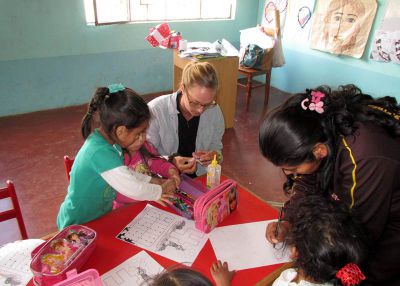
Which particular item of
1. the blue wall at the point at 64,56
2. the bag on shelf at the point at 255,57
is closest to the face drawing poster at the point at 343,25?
the bag on shelf at the point at 255,57

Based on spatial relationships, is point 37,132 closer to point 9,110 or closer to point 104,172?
point 9,110

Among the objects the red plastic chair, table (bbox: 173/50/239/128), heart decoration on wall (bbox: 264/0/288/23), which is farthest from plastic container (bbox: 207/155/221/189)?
heart decoration on wall (bbox: 264/0/288/23)

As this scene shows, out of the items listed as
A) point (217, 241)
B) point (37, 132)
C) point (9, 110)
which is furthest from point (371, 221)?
point (9, 110)

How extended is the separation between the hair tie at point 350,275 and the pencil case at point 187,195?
0.64 metres

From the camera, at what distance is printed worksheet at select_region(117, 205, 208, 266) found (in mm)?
1291

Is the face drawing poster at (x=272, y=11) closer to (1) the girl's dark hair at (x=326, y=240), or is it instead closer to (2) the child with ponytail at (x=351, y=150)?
(2) the child with ponytail at (x=351, y=150)

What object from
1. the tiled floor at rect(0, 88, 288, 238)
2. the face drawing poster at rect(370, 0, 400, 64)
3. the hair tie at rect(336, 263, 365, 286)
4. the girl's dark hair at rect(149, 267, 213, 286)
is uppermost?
the face drawing poster at rect(370, 0, 400, 64)

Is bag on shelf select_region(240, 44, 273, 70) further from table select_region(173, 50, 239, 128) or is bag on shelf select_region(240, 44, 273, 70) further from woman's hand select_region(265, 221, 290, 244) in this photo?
woman's hand select_region(265, 221, 290, 244)

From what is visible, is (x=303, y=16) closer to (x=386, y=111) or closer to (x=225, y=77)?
(x=225, y=77)

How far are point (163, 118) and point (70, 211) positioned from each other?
73cm

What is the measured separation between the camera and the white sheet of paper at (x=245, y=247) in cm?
127

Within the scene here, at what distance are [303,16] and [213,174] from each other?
154 inches

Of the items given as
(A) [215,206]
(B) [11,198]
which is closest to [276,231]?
(A) [215,206]

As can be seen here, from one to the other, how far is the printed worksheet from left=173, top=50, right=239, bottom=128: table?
245 centimetres
